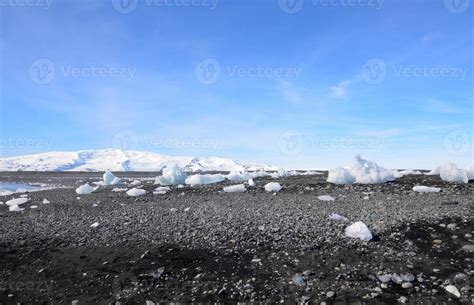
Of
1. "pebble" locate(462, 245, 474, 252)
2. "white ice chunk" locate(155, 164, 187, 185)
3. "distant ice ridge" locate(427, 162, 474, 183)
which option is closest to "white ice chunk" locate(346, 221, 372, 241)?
"pebble" locate(462, 245, 474, 252)

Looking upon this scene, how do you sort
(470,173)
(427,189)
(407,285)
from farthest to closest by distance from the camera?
(470,173)
(427,189)
(407,285)

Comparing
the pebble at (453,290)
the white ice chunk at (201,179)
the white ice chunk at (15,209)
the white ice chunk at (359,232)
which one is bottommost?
the pebble at (453,290)

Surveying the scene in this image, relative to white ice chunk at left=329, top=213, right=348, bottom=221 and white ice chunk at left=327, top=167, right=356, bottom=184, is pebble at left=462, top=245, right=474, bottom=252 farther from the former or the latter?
white ice chunk at left=327, top=167, right=356, bottom=184

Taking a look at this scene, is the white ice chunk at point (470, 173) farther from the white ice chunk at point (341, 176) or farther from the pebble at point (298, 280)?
the pebble at point (298, 280)

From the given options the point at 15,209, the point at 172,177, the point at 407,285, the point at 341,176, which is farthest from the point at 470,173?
the point at 15,209

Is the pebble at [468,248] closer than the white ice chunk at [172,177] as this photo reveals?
Yes

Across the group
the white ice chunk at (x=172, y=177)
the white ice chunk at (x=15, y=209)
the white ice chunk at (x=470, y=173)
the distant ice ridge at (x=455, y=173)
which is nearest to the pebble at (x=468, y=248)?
the distant ice ridge at (x=455, y=173)

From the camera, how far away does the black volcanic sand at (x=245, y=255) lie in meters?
5.69

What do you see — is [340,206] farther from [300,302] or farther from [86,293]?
[86,293]

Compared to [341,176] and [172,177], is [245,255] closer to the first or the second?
[341,176]

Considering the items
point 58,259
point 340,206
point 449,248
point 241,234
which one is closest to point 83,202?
point 58,259

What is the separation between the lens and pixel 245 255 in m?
6.97

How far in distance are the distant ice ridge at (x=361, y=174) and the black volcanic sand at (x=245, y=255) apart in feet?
14.3

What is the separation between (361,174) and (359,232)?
9.11 m
